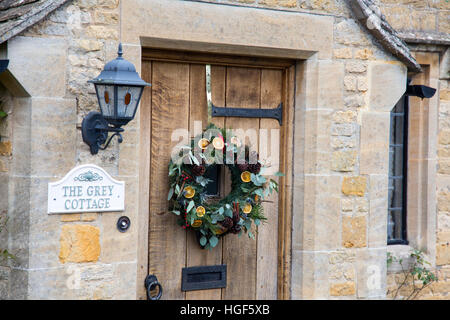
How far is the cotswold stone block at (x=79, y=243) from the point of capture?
378cm

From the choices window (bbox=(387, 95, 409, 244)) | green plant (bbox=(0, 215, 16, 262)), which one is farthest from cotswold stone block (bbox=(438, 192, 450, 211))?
green plant (bbox=(0, 215, 16, 262))

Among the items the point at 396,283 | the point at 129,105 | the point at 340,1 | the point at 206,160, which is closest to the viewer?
the point at 129,105

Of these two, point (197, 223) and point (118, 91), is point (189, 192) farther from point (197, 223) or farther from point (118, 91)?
point (118, 91)

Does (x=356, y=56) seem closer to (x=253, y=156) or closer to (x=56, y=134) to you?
(x=253, y=156)

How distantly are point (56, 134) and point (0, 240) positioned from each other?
29.9 inches

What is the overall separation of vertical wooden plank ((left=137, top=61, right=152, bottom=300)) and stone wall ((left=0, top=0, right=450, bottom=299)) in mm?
64

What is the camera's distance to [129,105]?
12.0ft

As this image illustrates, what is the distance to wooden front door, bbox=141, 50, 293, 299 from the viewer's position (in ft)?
14.1

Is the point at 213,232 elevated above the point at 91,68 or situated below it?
below

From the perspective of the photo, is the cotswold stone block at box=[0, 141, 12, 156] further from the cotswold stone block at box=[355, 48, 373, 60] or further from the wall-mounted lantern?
the cotswold stone block at box=[355, 48, 373, 60]


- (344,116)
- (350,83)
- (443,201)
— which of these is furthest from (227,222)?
(443,201)

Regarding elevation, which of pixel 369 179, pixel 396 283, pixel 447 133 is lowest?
pixel 396 283

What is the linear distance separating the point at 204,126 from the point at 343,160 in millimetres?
1065

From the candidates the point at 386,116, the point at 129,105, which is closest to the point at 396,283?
the point at 386,116
